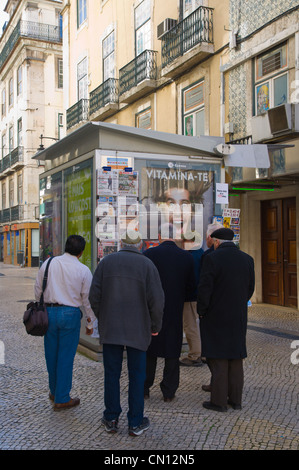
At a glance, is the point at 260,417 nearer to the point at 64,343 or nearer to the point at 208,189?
the point at 64,343

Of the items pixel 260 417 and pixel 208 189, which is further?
pixel 208 189

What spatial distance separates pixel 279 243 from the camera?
12.1 meters

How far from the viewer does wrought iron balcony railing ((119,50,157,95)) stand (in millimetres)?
15859

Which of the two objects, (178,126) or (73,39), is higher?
(73,39)

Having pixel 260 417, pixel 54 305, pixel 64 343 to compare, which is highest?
pixel 54 305

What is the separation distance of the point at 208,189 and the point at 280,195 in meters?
4.72

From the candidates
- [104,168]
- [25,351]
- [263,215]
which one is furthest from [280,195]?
[25,351]

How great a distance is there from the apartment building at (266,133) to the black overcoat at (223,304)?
5144 mm

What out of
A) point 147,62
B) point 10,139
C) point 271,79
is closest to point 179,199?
point 271,79

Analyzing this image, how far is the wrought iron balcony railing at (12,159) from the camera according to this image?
34031 millimetres

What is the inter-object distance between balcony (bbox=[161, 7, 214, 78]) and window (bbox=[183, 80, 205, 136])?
64cm

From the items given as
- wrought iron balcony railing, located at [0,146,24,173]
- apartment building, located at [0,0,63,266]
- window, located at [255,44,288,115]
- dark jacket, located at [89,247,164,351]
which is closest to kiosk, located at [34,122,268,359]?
dark jacket, located at [89,247,164,351]

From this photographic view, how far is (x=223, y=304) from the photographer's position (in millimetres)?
4910

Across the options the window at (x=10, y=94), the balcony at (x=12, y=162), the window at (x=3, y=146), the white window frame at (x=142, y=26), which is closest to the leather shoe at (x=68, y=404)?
the white window frame at (x=142, y=26)
